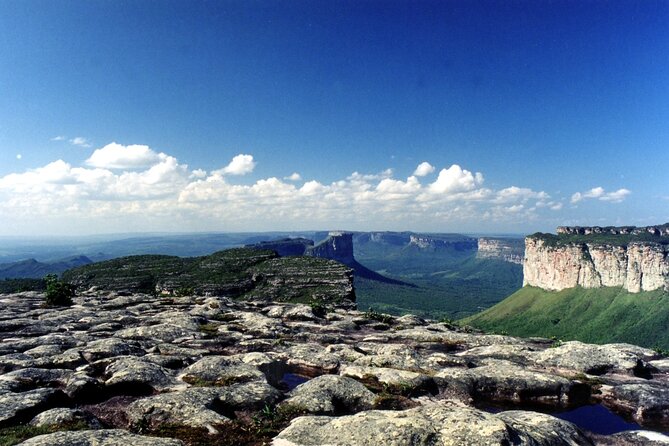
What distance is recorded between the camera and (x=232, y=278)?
180375mm

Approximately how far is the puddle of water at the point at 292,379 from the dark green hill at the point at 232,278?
4931 inches

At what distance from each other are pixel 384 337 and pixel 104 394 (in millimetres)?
34098

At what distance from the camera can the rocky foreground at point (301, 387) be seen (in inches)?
805

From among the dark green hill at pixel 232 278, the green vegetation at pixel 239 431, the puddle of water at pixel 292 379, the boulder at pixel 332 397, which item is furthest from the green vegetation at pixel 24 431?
Result: the dark green hill at pixel 232 278

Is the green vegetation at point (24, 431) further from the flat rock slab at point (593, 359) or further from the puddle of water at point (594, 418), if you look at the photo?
the flat rock slab at point (593, 359)

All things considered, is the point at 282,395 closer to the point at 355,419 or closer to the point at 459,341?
the point at 355,419

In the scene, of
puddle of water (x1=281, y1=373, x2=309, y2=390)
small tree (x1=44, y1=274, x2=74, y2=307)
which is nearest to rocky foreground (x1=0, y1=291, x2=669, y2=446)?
puddle of water (x1=281, y1=373, x2=309, y2=390)

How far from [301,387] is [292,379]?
5.85 m

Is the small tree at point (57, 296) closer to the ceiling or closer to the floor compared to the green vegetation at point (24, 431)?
closer to the floor

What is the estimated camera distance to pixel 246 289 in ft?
575

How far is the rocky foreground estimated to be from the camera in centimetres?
2044

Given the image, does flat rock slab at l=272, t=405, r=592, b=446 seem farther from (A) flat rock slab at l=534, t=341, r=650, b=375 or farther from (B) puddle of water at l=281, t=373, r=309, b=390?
(A) flat rock slab at l=534, t=341, r=650, b=375

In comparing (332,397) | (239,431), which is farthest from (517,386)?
(239,431)

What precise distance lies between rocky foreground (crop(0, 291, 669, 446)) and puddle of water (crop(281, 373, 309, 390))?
0.61 feet
